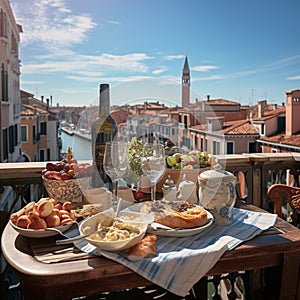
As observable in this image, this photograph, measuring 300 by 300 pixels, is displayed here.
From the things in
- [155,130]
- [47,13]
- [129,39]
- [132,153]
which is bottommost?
[132,153]

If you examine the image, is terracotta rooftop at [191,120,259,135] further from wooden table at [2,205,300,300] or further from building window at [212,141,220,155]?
wooden table at [2,205,300,300]

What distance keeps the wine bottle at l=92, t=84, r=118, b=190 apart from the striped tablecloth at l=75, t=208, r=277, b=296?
19.4 inches

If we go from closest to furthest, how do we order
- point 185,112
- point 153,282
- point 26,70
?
point 153,282, point 185,112, point 26,70

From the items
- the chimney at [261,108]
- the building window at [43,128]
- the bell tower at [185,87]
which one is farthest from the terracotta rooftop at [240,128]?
the building window at [43,128]

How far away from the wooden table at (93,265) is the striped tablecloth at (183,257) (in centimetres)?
2

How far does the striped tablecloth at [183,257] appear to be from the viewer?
0.84 m

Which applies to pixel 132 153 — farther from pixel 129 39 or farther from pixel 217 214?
pixel 129 39

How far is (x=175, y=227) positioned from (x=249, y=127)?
11.5 m

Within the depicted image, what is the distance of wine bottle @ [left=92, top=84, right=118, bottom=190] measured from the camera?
141 centimetres

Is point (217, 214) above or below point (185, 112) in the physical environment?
below

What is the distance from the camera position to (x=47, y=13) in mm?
8797

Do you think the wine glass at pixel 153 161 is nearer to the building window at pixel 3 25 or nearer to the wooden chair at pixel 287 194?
the wooden chair at pixel 287 194

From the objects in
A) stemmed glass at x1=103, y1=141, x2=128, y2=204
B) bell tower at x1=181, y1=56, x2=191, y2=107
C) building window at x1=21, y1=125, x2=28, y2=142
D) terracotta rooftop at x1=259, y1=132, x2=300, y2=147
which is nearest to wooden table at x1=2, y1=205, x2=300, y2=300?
stemmed glass at x1=103, y1=141, x2=128, y2=204

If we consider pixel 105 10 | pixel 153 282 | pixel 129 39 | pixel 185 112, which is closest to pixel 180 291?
pixel 153 282
